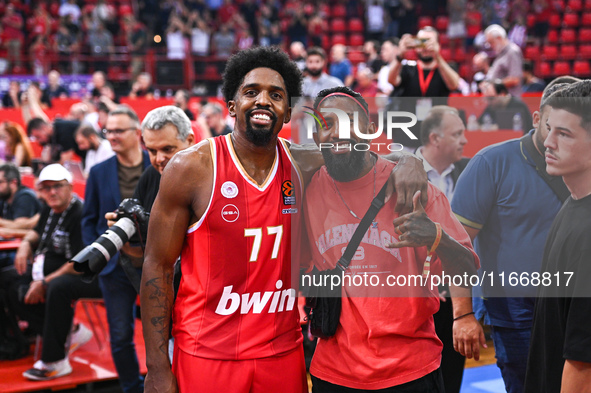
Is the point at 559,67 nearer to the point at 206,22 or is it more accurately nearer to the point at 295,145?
the point at 206,22

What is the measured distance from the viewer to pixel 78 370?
490 cm

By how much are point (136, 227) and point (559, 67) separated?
1382cm

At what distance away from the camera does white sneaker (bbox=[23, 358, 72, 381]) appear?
4.67m

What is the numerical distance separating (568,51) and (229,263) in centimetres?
1500

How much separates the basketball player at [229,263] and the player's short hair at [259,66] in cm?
6

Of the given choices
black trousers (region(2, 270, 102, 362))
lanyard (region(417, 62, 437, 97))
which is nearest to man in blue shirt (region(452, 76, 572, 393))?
lanyard (region(417, 62, 437, 97))

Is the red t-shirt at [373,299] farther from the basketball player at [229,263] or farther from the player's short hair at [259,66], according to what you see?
the player's short hair at [259,66]

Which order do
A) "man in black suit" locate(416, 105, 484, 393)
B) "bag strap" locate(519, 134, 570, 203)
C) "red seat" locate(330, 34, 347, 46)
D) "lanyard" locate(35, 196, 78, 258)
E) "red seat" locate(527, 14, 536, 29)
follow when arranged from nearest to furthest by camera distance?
"man in black suit" locate(416, 105, 484, 393) < "bag strap" locate(519, 134, 570, 203) < "lanyard" locate(35, 196, 78, 258) < "red seat" locate(527, 14, 536, 29) < "red seat" locate(330, 34, 347, 46)

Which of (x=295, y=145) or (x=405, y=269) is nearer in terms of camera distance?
(x=405, y=269)

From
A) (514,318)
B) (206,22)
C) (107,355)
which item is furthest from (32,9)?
(514,318)

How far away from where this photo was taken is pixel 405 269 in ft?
7.14

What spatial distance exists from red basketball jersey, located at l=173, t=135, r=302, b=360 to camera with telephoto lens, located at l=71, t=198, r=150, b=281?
0.45 metres

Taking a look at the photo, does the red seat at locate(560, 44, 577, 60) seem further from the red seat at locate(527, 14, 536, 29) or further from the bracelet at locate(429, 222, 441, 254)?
the bracelet at locate(429, 222, 441, 254)

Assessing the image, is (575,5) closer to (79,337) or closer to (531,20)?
(531,20)
